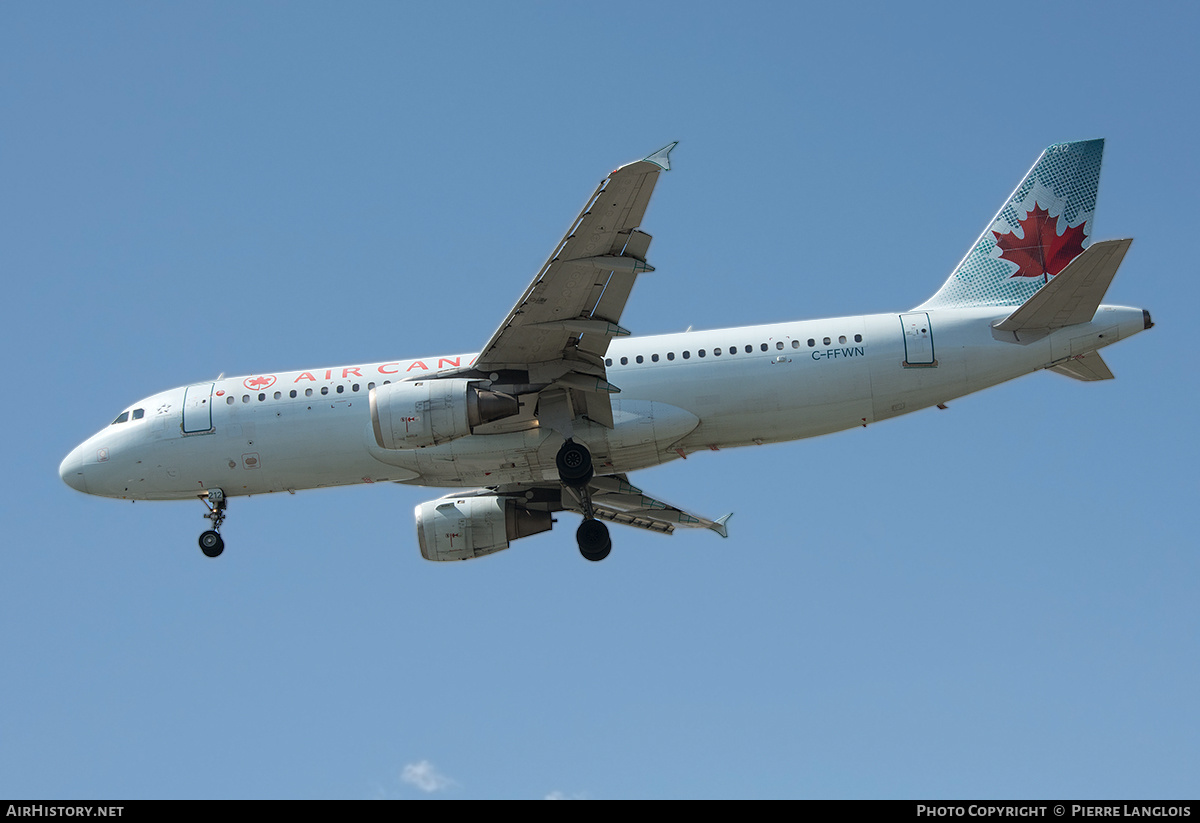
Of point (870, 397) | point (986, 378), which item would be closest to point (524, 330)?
point (870, 397)

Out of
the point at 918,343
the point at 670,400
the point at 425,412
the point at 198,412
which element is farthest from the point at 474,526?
the point at 918,343

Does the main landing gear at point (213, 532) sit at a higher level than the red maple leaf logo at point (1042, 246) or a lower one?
lower

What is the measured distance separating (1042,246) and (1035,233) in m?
0.35

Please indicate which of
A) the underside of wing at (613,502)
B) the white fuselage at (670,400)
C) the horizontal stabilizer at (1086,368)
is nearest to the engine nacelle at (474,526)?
the underside of wing at (613,502)

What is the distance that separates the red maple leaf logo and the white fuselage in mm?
2063

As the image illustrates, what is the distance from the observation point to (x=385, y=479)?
2692 cm

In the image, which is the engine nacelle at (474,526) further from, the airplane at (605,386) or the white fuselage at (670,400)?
the white fuselage at (670,400)

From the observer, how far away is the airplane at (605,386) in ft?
79.0

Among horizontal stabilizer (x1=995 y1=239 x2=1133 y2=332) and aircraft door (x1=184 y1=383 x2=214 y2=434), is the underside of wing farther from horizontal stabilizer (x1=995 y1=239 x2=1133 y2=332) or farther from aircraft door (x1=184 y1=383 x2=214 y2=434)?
horizontal stabilizer (x1=995 y1=239 x2=1133 y2=332)

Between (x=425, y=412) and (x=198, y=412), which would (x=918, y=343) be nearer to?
(x=425, y=412)

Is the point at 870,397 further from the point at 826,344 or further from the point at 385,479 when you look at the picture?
the point at 385,479

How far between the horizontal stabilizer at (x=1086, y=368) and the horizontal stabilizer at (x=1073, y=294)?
1028 millimetres
